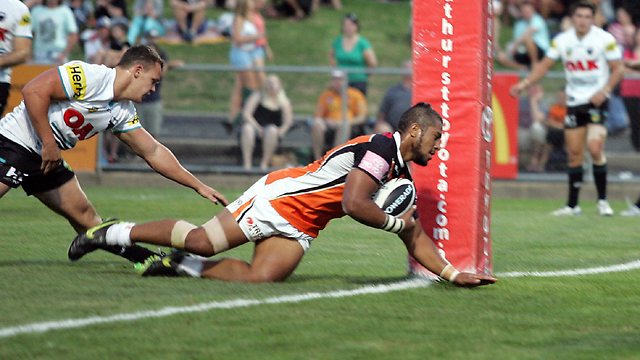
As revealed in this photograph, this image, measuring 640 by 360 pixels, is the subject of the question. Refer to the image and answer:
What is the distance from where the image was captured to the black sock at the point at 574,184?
14.7 m

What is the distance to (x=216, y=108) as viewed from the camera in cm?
1783

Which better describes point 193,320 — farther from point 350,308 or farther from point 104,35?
point 104,35

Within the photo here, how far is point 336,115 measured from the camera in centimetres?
1772

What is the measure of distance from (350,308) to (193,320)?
1.00 m

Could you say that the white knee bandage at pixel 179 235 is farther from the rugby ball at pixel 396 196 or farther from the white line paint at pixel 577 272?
the white line paint at pixel 577 272

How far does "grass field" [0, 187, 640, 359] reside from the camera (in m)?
5.92

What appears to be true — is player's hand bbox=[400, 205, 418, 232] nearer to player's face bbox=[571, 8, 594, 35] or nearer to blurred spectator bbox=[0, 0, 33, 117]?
blurred spectator bbox=[0, 0, 33, 117]

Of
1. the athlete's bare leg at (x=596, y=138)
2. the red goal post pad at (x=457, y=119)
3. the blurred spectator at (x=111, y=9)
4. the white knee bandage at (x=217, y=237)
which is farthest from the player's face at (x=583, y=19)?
the blurred spectator at (x=111, y=9)

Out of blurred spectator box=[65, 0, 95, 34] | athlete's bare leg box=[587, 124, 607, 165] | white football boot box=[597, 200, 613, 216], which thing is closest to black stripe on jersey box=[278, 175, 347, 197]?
athlete's bare leg box=[587, 124, 607, 165]

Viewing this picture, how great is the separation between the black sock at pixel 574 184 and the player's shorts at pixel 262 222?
7256 millimetres

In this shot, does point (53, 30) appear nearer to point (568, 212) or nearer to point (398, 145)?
point (568, 212)

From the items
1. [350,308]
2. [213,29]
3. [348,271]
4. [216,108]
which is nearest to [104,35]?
[216,108]

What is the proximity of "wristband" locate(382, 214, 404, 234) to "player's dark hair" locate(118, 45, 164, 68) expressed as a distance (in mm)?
1930

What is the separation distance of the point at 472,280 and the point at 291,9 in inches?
785
